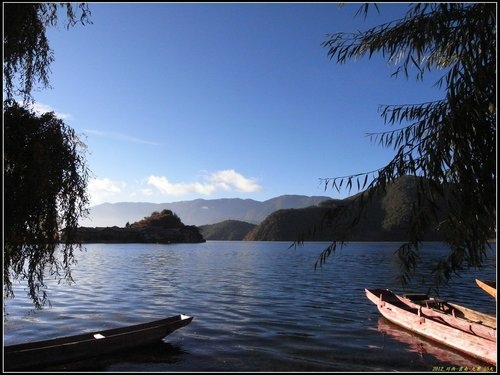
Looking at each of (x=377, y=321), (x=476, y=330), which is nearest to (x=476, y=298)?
(x=377, y=321)

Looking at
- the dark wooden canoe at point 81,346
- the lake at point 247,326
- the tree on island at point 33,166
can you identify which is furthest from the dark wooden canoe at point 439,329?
the tree on island at point 33,166

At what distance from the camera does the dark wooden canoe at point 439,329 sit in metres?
13.0

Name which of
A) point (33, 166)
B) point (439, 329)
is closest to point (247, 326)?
point (439, 329)

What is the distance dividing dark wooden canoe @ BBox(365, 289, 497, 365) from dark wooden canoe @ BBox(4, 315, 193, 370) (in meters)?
9.84

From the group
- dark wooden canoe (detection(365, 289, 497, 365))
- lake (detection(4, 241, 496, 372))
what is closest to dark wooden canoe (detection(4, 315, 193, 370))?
lake (detection(4, 241, 496, 372))

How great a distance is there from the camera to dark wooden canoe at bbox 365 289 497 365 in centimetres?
1302

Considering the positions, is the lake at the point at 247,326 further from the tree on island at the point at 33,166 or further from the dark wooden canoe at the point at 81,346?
the tree on island at the point at 33,166

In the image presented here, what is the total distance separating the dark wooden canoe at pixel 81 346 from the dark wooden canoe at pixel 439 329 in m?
9.84

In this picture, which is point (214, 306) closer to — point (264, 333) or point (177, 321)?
point (264, 333)

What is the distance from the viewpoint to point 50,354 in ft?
37.7

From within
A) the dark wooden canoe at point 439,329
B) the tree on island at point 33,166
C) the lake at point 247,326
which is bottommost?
the lake at point 247,326

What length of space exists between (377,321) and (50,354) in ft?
52.0

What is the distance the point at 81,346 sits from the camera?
12305 millimetres

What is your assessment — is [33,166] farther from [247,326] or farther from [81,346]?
[247,326]
